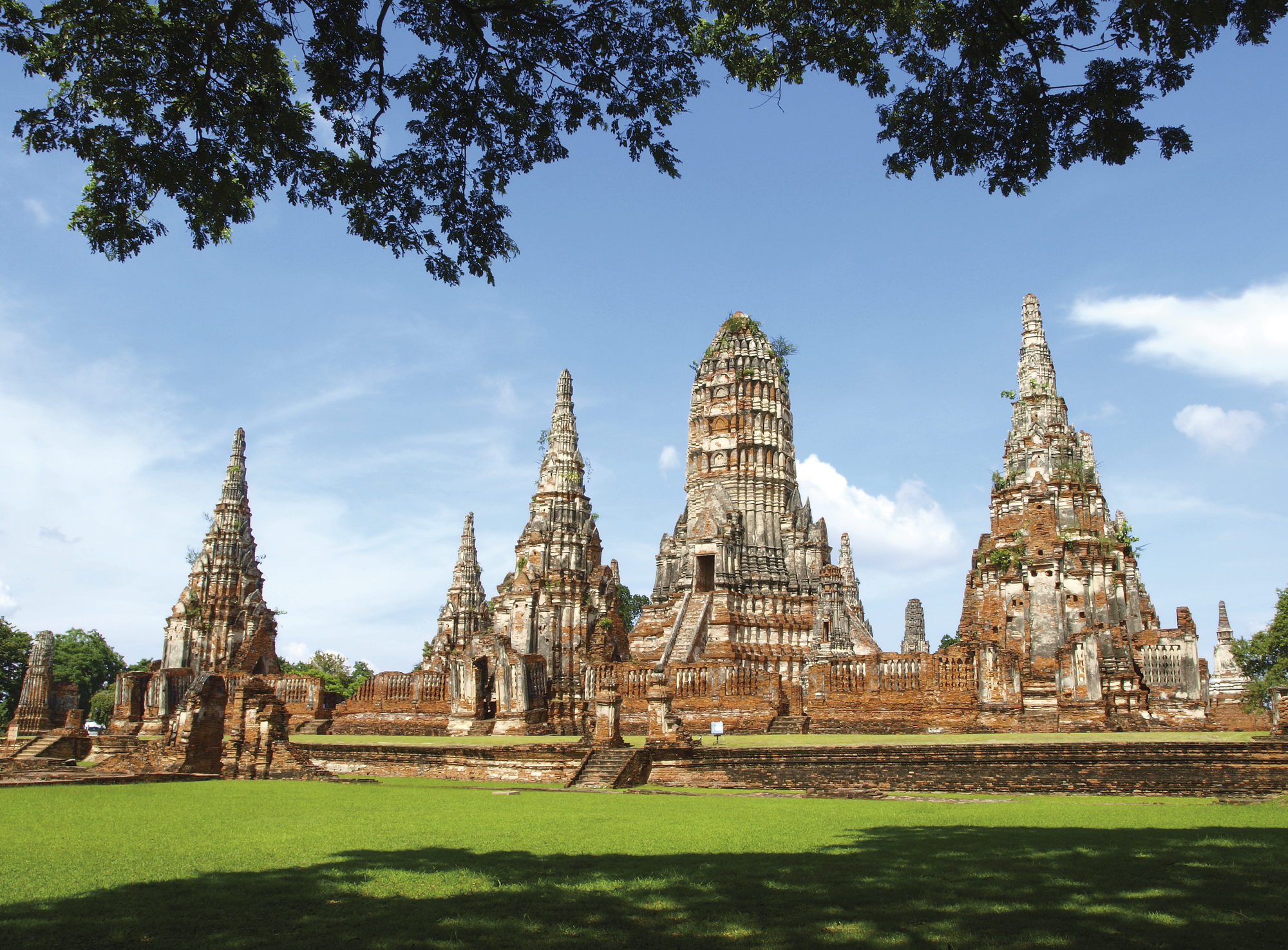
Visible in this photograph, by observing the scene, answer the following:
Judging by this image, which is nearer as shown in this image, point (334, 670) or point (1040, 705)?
point (1040, 705)

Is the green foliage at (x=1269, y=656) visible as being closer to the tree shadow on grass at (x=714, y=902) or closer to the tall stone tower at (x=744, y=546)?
the tall stone tower at (x=744, y=546)

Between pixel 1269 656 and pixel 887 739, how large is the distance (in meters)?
24.1

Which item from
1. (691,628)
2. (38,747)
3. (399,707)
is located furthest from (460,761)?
(691,628)

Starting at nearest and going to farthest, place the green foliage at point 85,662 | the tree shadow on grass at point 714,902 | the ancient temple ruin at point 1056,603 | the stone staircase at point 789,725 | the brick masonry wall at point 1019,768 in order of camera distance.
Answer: the tree shadow on grass at point 714,902
the brick masonry wall at point 1019,768
the ancient temple ruin at point 1056,603
the stone staircase at point 789,725
the green foliage at point 85,662

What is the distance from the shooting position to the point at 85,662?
62.8m

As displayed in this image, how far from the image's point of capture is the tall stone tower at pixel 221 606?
4525cm

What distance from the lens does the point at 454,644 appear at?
156ft

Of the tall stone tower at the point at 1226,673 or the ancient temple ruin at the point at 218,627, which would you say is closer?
the tall stone tower at the point at 1226,673

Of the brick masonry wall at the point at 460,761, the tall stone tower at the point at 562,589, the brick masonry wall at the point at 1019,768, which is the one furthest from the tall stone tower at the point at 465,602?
the brick masonry wall at the point at 1019,768

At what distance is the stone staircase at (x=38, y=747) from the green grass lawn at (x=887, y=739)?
633 cm

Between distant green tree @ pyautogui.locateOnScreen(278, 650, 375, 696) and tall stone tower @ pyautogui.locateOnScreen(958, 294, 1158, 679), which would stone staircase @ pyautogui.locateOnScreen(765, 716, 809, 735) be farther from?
distant green tree @ pyautogui.locateOnScreen(278, 650, 375, 696)

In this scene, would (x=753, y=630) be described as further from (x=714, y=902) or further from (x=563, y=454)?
(x=714, y=902)

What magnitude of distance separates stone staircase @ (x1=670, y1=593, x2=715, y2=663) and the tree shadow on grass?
2281 centimetres

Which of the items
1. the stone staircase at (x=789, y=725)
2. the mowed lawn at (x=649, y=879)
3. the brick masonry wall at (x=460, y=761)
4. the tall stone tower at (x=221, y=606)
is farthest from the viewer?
the tall stone tower at (x=221, y=606)
